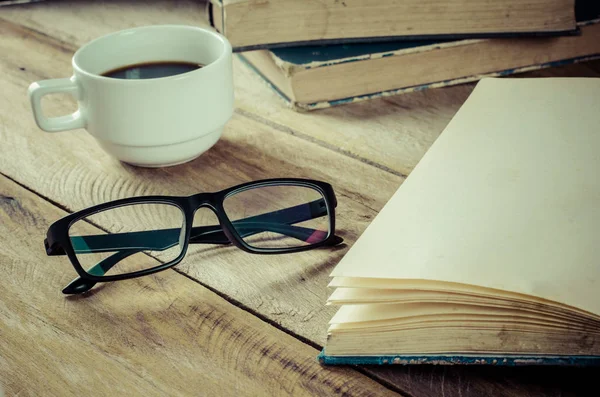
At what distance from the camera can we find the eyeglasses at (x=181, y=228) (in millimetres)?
583

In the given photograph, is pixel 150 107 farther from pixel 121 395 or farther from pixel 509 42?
pixel 509 42

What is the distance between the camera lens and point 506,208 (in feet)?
1.75

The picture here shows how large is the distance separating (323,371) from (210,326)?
0.10 m

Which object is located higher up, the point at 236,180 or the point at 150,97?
the point at 150,97

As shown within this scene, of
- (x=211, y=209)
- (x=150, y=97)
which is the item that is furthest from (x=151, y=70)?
(x=211, y=209)

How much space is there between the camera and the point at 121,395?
1.57ft

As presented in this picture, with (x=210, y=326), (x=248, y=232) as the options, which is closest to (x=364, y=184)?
(x=248, y=232)

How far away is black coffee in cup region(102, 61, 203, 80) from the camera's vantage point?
74 cm

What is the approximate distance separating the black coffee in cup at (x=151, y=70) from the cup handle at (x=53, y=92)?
0.06 metres

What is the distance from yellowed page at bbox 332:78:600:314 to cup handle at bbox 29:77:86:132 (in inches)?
13.7

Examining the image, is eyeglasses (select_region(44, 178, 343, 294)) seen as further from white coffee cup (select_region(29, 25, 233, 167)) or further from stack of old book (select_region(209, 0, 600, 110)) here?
stack of old book (select_region(209, 0, 600, 110))

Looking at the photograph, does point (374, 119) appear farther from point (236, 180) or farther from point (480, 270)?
point (480, 270)

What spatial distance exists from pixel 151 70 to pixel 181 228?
0.70ft

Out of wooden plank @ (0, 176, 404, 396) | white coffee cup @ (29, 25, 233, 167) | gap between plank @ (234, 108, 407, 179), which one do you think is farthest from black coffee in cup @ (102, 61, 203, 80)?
wooden plank @ (0, 176, 404, 396)
